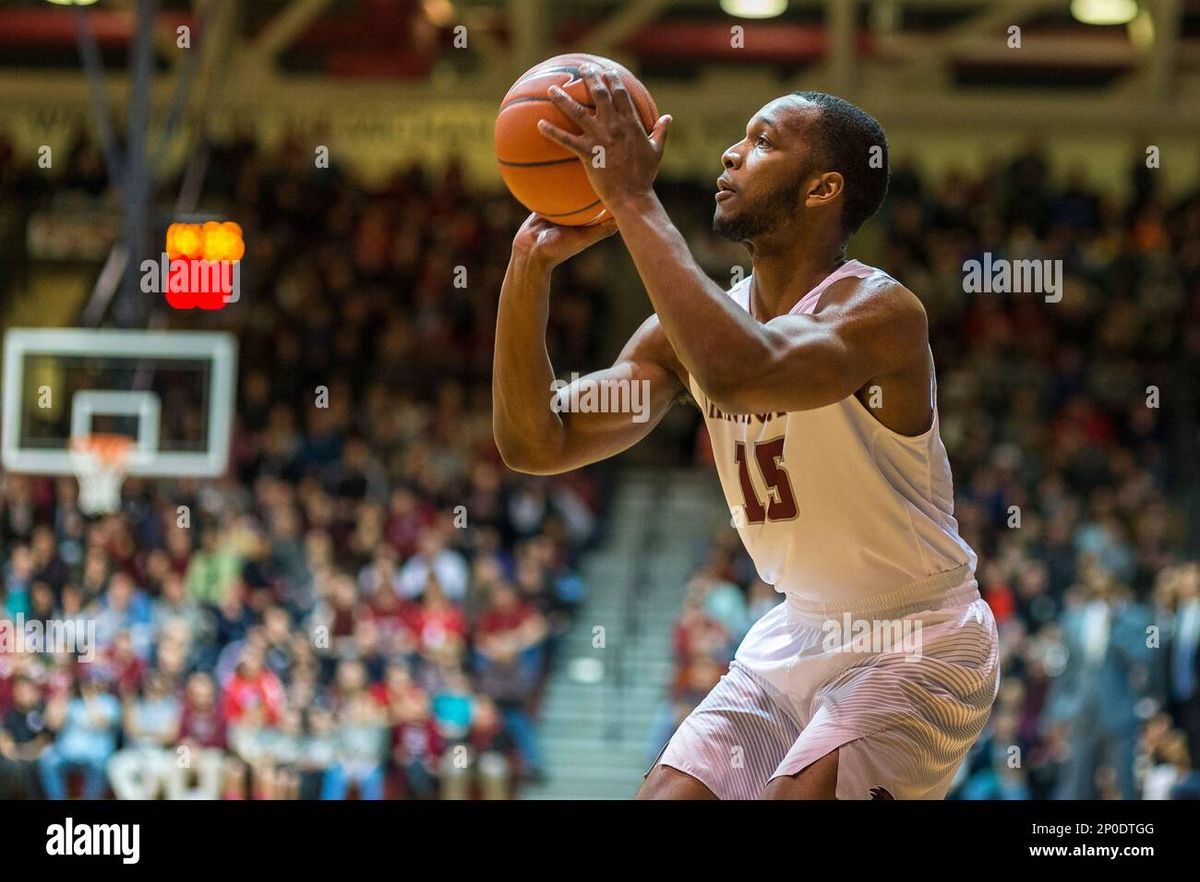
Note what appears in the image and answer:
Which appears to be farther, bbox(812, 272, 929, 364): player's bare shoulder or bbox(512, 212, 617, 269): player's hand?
bbox(512, 212, 617, 269): player's hand

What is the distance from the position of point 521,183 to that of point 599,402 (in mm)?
529

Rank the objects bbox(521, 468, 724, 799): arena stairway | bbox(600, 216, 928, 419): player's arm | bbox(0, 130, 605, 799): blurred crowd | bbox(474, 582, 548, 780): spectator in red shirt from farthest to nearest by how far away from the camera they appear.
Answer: bbox(521, 468, 724, 799): arena stairway, bbox(474, 582, 548, 780): spectator in red shirt, bbox(0, 130, 605, 799): blurred crowd, bbox(600, 216, 928, 419): player's arm

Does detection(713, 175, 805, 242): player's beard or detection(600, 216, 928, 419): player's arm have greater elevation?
detection(713, 175, 805, 242): player's beard

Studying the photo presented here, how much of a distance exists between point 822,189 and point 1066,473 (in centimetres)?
844

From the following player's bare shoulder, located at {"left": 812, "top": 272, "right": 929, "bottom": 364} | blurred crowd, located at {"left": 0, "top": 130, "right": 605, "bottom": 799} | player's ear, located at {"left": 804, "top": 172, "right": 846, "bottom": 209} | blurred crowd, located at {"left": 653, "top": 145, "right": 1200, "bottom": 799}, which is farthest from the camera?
blurred crowd, located at {"left": 0, "top": 130, "right": 605, "bottom": 799}

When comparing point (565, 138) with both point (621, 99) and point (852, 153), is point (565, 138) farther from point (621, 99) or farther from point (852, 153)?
point (852, 153)

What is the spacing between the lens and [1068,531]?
11.0m

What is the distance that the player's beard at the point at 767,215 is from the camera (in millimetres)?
3553

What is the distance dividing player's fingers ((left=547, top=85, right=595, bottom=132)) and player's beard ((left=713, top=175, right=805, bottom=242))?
406mm

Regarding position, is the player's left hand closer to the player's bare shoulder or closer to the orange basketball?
the orange basketball

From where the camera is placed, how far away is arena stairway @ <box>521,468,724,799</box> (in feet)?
33.8

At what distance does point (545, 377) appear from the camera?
369cm

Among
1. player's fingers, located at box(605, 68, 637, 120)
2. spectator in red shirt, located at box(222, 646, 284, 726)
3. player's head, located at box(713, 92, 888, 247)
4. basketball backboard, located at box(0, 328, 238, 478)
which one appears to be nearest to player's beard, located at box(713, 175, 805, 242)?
player's head, located at box(713, 92, 888, 247)
